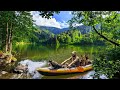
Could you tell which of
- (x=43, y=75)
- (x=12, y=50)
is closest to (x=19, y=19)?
(x=12, y=50)

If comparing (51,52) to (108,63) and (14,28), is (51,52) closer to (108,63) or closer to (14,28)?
(14,28)

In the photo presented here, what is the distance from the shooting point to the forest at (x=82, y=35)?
459 centimetres

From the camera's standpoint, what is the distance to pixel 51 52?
15.1 ft

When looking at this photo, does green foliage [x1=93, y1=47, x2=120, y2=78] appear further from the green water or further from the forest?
the green water

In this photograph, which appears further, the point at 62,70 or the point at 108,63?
the point at 108,63

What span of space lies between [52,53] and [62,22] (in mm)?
571

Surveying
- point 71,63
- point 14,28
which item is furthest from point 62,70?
point 14,28

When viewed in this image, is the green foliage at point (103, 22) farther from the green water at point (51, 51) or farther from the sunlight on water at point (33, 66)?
the sunlight on water at point (33, 66)

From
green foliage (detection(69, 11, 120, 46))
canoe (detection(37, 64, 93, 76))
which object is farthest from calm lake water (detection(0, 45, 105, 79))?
green foliage (detection(69, 11, 120, 46))

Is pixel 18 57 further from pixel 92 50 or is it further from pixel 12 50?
pixel 92 50

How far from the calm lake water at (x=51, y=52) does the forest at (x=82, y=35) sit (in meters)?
0.08

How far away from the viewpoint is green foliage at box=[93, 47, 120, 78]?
461 centimetres

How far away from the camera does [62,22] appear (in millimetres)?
4672

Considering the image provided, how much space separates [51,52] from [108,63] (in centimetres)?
105
